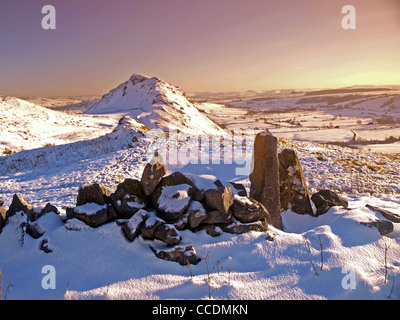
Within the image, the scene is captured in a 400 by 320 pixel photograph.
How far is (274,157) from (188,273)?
4.05 meters

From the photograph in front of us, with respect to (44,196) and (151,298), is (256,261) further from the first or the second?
(44,196)

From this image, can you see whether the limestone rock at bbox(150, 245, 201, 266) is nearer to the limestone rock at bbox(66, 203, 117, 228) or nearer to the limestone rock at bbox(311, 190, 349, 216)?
the limestone rock at bbox(66, 203, 117, 228)

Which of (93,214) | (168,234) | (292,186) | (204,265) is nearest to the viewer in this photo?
(204,265)

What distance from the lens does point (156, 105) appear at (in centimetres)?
3209

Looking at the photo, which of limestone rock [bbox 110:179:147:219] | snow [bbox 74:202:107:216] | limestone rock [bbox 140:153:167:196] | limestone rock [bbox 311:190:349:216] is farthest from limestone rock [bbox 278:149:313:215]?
snow [bbox 74:202:107:216]

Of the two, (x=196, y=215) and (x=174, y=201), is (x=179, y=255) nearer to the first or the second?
(x=196, y=215)

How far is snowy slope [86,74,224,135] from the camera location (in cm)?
2689

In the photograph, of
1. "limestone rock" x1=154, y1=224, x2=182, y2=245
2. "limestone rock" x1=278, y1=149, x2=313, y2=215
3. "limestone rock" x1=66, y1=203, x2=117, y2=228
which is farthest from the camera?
"limestone rock" x1=278, y1=149, x2=313, y2=215

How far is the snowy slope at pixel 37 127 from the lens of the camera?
70.8 ft

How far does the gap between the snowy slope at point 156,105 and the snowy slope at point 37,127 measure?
5632 millimetres

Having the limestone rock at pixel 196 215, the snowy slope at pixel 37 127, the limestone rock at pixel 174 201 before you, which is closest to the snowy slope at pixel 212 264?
the limestone rock at pixel 196 215

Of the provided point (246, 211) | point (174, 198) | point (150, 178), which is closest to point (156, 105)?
point (150, 178)

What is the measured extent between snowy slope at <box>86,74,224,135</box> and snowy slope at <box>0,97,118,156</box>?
18.5 feet

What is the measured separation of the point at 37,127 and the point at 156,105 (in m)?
14.6
